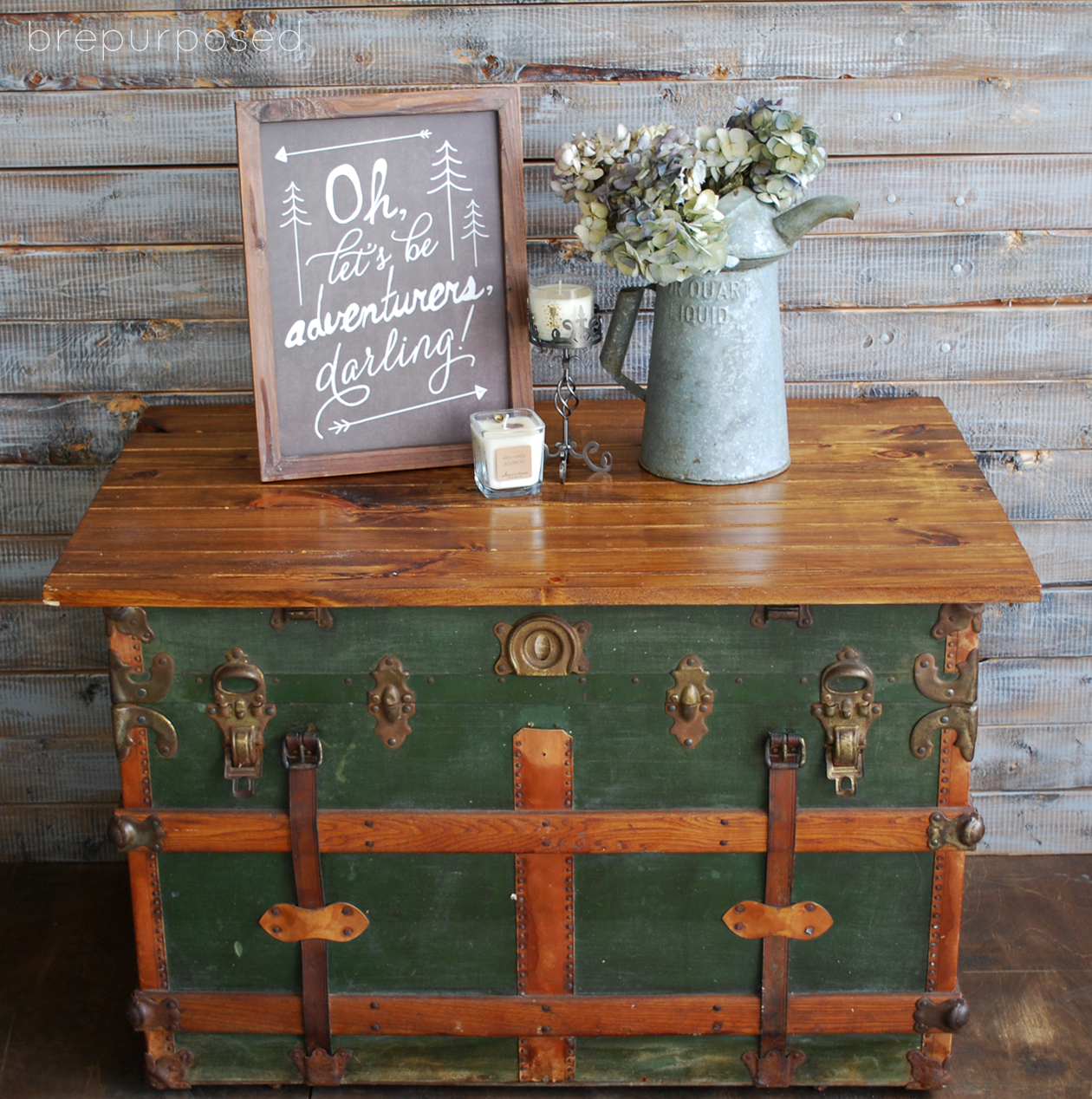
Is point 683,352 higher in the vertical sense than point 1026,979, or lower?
higher

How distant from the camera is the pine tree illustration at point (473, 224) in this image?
1722 millimetres

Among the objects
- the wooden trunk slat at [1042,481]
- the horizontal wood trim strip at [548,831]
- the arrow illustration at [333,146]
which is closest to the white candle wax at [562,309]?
the arrow illustration at [333,146]

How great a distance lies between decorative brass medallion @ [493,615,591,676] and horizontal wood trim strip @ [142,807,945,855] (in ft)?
0.66

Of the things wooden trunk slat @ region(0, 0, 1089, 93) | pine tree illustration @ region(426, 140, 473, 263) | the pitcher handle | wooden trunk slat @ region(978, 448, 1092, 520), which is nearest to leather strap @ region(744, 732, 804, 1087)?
the pitcher handle

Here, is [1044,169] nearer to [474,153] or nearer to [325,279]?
[474,153]

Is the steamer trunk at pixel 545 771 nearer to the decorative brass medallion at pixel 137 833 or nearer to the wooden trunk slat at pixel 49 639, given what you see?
the decorative brass medallion at pixel 137 833

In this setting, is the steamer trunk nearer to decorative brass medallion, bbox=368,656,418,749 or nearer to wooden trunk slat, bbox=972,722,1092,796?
decorative brass medallion, bbox=368,656,418,749

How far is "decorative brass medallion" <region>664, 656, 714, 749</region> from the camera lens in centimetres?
155

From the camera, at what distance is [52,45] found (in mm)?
1851

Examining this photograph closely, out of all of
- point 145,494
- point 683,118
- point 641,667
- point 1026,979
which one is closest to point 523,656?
point 641,667

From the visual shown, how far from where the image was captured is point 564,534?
1569 mm

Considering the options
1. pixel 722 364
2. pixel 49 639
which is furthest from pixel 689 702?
pixel 49 639

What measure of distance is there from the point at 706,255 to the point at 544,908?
874 millimetres

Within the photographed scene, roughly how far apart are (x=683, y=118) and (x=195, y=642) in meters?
1.06
